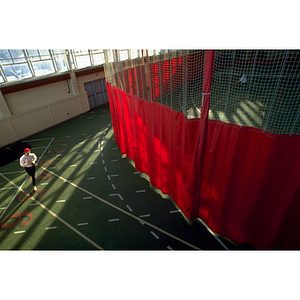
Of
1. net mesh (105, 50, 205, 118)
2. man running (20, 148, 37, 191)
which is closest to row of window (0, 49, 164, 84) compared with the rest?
net mesh (105, 50, 205, 118)

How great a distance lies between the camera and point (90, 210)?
6.41 meters

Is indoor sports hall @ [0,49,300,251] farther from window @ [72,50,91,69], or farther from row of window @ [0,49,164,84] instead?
window @ [72,50,91,69]

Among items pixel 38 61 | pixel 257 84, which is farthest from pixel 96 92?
pixel 257 84

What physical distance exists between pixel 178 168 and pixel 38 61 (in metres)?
12.8

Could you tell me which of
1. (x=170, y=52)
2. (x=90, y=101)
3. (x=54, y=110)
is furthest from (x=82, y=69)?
(x=170, y=52)

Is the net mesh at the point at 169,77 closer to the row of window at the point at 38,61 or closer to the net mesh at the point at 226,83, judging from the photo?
the net mesh at the point at 226,83

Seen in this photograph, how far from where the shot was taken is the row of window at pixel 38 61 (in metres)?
11.0

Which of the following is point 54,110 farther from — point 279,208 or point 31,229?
point 279,208

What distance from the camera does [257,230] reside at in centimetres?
447

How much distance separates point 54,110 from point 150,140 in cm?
1072

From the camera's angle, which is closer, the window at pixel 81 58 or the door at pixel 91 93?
the window at pixel 81 58

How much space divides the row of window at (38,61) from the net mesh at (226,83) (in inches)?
126

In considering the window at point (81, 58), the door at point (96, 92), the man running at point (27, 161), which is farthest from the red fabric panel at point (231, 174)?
the door at point (96, 92)

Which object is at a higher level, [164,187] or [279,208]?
[279,208]
